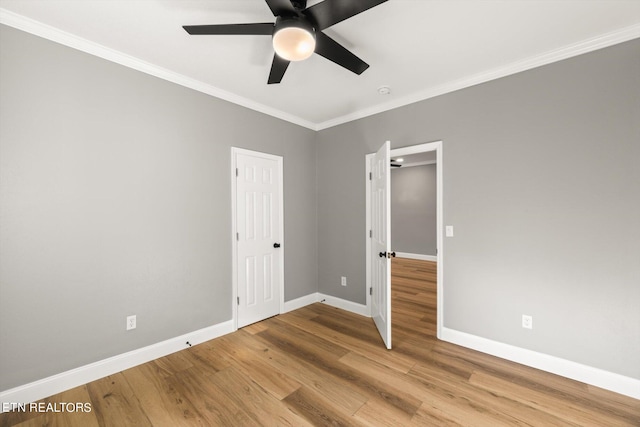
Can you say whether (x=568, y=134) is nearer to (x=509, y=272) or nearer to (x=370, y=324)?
(x=509, y=272)

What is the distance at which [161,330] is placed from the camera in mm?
2518

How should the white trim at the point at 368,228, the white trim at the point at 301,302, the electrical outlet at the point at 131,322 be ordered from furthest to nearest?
the white trim at the point at 301,302 < the white trim at the point at 368,228 < the electrical outlet at the point at 131,322

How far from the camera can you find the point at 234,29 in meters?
1.59

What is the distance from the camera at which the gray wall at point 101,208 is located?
1865mm

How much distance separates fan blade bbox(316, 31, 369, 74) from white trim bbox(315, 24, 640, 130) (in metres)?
1.34

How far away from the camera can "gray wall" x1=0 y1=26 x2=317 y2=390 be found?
73.4 inches

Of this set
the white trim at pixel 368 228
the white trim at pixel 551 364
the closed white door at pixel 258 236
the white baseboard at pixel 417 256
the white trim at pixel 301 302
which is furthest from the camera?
the white baseboard at pixel 417 256

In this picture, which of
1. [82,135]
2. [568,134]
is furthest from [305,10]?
[568,134]

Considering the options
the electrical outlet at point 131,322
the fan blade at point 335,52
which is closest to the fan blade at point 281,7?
the fan blade at point 335,52

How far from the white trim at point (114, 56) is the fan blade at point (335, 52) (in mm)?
1635

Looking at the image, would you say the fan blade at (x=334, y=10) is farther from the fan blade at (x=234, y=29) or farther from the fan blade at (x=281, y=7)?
the fan blade at (x=234, y=29)

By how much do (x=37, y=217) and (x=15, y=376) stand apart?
3.71ft

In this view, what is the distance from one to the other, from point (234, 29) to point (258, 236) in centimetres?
229

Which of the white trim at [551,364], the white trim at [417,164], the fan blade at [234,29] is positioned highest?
the white trim at [417,164]
